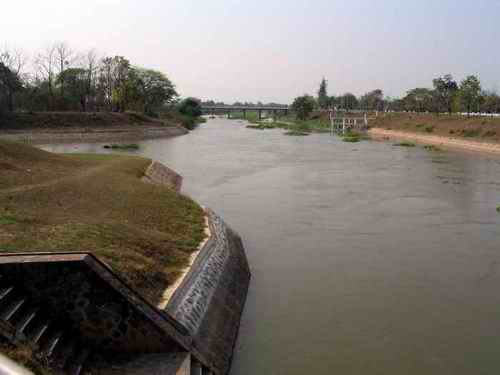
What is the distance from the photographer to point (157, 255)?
10.2 meters

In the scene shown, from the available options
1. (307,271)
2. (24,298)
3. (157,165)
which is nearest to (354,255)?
(307,271)

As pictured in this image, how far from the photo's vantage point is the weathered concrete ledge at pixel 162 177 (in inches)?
886

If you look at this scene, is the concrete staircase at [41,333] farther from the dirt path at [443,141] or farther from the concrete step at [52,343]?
the dirt path at [443,141]

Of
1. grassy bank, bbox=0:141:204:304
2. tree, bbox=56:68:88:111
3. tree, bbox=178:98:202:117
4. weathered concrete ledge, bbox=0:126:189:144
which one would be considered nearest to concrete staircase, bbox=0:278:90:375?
grassy bank, bbox=0:141:204:304

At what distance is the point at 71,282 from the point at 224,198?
1609cm

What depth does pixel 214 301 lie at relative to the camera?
9633 millimetres

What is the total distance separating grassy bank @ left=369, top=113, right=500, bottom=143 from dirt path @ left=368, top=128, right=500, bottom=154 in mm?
758

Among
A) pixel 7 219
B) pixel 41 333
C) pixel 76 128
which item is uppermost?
pixel 76 128

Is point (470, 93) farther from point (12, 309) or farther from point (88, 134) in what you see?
point (12, 309)

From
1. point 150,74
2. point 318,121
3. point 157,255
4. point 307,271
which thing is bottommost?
point 307,271

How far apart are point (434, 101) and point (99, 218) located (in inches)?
3444

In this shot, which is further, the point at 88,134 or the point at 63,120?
the point at 63,120

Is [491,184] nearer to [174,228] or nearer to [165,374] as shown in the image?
[174,228]

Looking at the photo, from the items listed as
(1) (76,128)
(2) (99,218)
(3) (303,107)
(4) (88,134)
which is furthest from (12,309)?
(3) (303,107)
